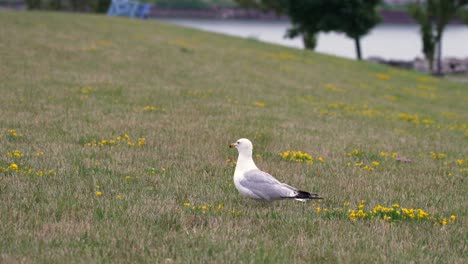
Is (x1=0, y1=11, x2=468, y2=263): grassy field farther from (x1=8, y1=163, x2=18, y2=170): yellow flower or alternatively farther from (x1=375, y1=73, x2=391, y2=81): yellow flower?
(x1=375, y1=73, x2=391, y2=81): yellow flower

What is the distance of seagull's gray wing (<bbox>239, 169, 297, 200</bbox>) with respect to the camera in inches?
314

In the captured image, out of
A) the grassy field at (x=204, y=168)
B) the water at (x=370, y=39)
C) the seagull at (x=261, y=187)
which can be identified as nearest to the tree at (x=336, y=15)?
the water at (x=370, y=39)

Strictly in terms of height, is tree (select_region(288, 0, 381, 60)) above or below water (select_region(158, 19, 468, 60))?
above

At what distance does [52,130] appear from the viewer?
12.6 metres

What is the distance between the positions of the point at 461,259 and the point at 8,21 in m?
34.3

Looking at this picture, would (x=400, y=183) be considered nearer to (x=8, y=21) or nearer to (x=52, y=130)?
(x=52, y=130)

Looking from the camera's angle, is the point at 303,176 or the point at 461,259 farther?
the point at 303,176

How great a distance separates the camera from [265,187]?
26.4 ft

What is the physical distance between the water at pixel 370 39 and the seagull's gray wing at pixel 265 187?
211 feet

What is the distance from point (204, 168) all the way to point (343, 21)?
48.0 meters

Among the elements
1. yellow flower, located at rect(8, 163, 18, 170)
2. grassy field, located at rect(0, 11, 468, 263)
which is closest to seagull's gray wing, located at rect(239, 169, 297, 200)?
grassy field, located at rect(0, 11, 468, 263)

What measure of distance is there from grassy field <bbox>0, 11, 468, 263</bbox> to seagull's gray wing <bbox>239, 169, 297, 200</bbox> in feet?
0.71

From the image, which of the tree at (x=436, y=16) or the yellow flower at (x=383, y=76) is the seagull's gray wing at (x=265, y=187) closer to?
the yellow flower at (x=383, y=76)

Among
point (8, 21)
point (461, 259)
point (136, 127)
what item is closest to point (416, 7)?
point (8, 21)
